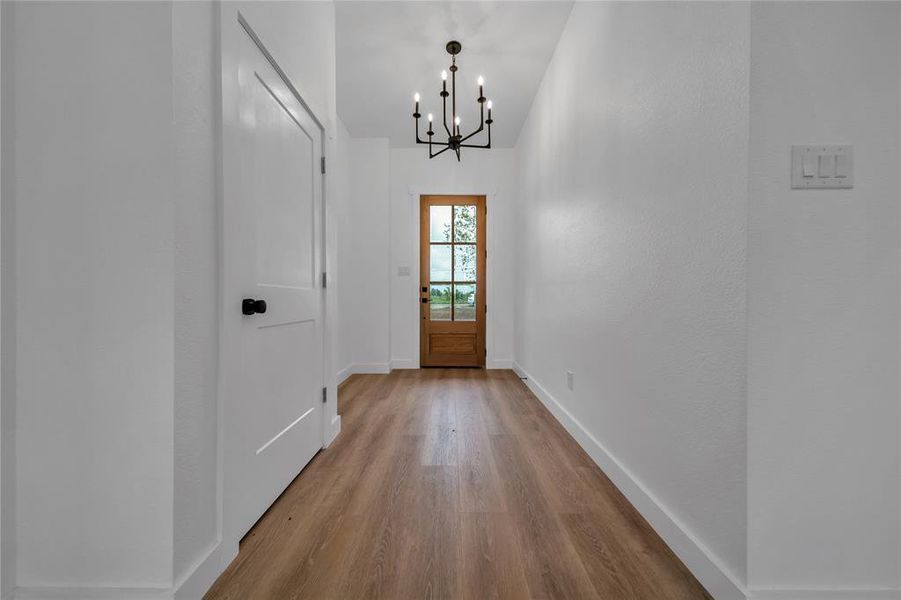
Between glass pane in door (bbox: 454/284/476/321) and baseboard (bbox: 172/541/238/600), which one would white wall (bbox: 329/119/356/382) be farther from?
baseboard (bbox: 172/541/238/600)

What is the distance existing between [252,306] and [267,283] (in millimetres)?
206

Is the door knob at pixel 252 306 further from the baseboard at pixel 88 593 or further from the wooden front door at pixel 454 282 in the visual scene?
the wooden front door at pixel 454 282

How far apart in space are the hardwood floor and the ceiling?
9.10 ft

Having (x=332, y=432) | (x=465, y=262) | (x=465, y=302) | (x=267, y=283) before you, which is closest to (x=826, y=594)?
(x=267, y=283)

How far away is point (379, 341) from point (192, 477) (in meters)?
3.57

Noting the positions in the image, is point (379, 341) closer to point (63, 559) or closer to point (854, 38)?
point (63, 559)

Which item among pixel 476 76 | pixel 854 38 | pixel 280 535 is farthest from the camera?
pixel 476 76

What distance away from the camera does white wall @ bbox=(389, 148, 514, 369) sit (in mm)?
4887

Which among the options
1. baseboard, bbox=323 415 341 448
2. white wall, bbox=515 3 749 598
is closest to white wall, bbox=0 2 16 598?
baseboard, bbox=323 415 341 448

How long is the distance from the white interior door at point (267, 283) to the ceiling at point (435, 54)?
1.20m

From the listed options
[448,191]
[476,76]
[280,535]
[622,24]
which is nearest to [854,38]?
[622,24]

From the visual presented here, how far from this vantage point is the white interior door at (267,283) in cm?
136

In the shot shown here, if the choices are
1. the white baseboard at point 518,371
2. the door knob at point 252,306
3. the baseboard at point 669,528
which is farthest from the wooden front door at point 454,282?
the door knob at point 252,306

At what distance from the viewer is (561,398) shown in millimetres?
2803
